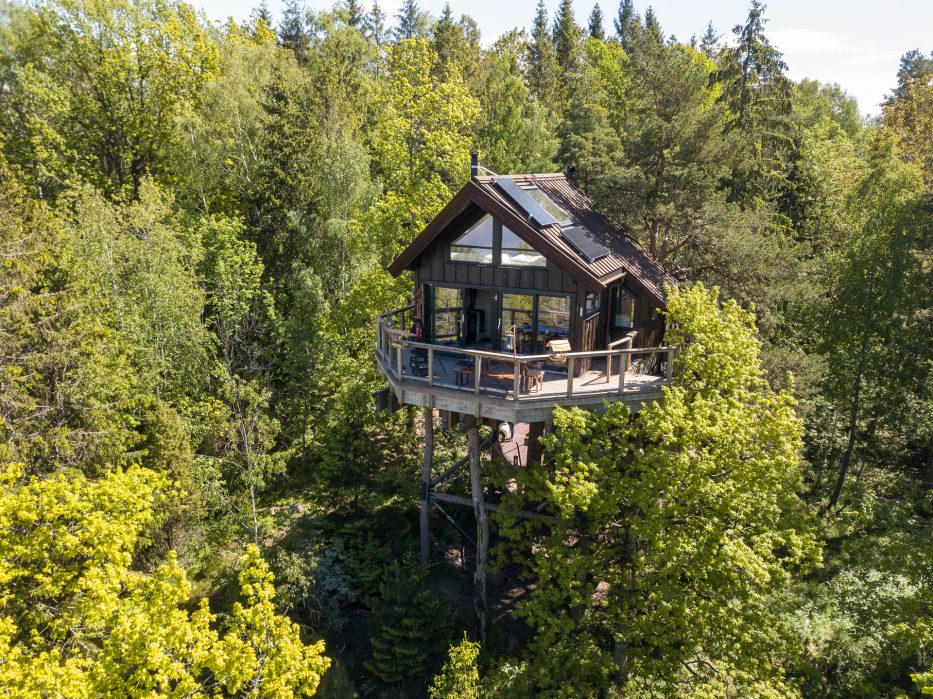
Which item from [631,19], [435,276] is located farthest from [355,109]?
[631,19]

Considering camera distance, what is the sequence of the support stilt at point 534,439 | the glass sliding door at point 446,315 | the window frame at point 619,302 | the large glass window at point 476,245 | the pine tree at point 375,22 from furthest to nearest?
the pine tree at point 375,22 → the support stilt at point 534,439 → the glass sliding door at point 446,315 → the window frame at point 619,302 → the large glass window at point 476,245

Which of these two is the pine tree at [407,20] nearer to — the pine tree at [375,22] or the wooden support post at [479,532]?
the pine tree at [375,22]

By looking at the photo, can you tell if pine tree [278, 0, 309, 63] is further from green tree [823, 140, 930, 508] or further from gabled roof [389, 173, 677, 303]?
green tree [823, 140, 930, 508]

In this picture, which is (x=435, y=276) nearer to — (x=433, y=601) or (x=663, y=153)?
(x=433, y=601)

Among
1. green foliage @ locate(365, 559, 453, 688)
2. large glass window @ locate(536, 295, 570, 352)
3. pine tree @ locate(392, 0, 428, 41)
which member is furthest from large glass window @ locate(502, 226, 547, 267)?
pine tree @ locate(392, 0, 428, 41)

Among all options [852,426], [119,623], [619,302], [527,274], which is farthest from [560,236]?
[852,426]

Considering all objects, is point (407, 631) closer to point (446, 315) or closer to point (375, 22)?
point (446, 315)

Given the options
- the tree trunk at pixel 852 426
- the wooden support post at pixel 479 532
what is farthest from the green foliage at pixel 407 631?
the tree trunk at pixel 852 426
